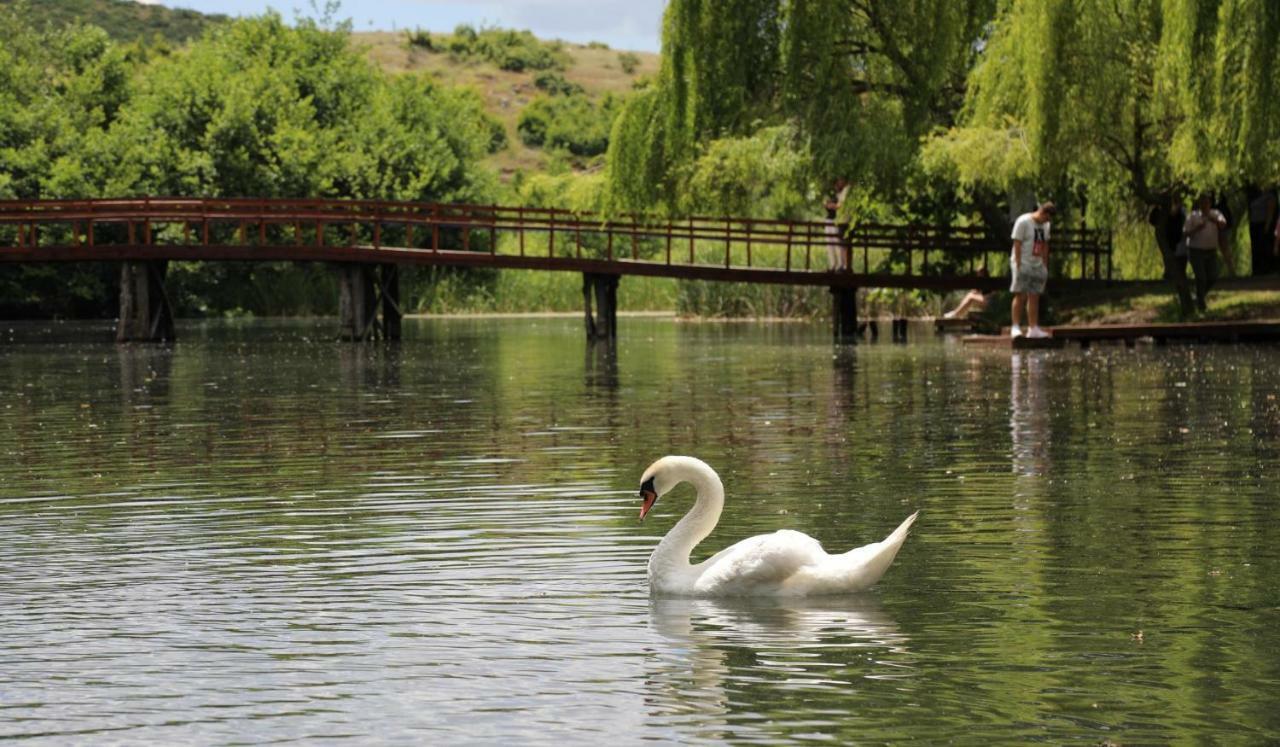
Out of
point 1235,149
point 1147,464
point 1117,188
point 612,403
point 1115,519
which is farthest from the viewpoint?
point 1117,188

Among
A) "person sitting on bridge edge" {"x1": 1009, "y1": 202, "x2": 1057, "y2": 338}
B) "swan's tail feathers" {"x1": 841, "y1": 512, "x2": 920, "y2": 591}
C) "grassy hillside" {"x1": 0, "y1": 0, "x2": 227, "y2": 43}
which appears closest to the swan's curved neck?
"swan's tail feathers" {"x1": 841, "y1": 512, "x2": 920, "y2": 591}

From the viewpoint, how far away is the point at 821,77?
43.6 m

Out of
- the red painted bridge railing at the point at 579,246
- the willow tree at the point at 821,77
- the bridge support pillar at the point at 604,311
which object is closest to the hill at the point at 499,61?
the red painted bridge railing at the point at 579,246

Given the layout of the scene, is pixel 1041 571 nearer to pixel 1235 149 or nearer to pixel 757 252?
pixel 1235 149

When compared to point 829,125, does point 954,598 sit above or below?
below

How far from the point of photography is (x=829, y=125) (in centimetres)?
4394

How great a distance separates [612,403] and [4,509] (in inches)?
447

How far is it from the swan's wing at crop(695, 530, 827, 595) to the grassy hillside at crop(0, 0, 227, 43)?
142 m

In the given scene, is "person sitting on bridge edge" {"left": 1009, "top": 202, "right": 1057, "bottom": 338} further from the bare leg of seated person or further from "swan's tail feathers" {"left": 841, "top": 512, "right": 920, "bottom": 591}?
"swan's tail feathers" {"left": 841, "top": 512, "right": 920, "bottom": 591}

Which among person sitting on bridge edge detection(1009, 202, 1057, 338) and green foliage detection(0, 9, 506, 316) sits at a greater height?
green foliage detection(0, 9, 506, 316)

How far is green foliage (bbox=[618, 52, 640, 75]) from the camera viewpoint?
164 m

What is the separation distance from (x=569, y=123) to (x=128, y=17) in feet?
144

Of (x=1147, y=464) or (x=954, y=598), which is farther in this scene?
(x=1147, y=464)

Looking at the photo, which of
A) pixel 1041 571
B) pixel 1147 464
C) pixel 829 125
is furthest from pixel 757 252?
pixel 1041 571
